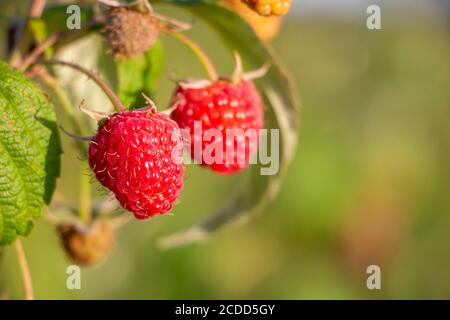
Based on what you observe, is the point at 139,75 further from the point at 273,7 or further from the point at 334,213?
the point at 334,213

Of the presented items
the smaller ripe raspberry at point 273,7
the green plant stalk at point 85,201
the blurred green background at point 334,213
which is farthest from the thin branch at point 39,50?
the blurred green background at point 334,213

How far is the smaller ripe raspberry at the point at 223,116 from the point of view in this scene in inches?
88.7

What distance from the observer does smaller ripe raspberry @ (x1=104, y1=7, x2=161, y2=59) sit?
219cm

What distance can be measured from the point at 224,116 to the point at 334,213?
4.71 m

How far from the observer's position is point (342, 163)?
7.41 meters

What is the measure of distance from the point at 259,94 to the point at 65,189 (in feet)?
13.9

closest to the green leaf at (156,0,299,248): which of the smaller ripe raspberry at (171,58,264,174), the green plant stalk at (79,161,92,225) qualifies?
the smaller ripe raspberry at (171,58,264,174)

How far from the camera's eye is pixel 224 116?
7.57ft

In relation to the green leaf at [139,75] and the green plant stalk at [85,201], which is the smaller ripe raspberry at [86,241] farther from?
the green leaf at [139,75]

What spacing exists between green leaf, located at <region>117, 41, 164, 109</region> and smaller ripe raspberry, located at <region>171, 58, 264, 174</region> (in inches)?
4.3

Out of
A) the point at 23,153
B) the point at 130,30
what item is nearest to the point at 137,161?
the point at 23,153

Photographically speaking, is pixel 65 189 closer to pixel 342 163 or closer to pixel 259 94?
pixel 342 163

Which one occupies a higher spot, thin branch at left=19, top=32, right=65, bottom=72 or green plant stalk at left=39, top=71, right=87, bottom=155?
thin branch at left=19, top=32, right=65, bottom=72

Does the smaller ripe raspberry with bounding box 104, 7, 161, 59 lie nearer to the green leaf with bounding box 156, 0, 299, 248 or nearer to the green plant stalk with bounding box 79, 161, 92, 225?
the green leaf with bounding box 156, 0, 299, 248
